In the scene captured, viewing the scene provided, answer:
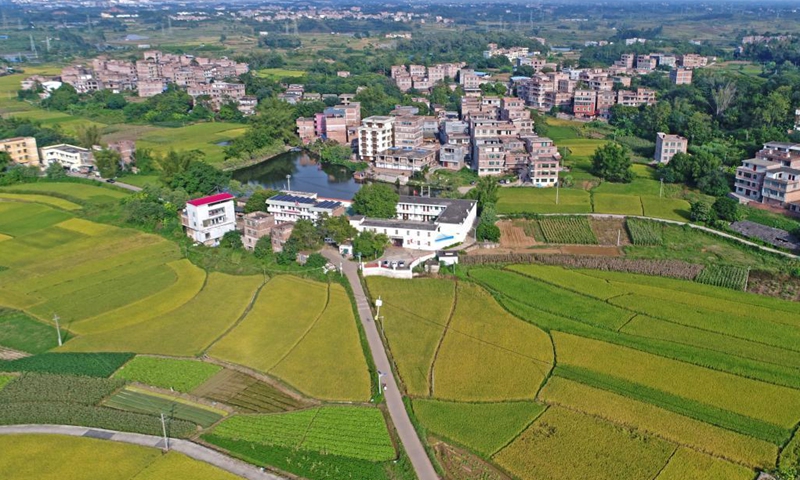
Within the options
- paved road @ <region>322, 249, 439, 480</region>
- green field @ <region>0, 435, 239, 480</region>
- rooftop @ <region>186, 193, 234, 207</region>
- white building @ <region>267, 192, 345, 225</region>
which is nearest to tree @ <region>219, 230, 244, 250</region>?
rooftop @ <region>186, 193, 234, 207</region>

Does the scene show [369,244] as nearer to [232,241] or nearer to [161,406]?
[232,241]

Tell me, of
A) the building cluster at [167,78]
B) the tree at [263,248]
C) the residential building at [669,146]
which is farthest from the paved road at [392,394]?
the building cluster at [167,78]

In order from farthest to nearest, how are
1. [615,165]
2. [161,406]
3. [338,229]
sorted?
[615,165] < [338,229] < [161,406]

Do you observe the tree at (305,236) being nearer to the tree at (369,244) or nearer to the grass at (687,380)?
the tree at (369,244)

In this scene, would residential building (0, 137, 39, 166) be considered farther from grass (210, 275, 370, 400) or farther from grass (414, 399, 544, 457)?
grass (414, 399, 544, 457)

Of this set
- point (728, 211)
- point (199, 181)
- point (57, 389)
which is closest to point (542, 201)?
point (728, 211)

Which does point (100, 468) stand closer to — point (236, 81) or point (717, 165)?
point (717, 165)

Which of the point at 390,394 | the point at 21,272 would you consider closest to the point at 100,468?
the point at 390,394
